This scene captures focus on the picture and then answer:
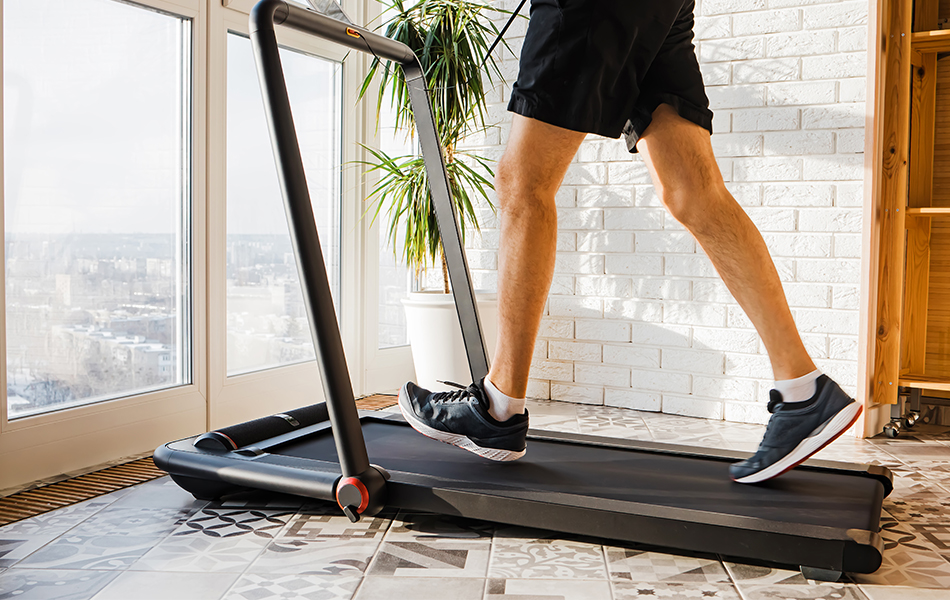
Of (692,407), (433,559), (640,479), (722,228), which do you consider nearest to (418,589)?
(433,559)

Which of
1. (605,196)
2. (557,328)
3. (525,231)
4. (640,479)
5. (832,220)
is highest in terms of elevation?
(605,196)

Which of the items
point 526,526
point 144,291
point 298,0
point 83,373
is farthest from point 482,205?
point 526,526

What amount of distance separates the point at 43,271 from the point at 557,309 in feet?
5.84

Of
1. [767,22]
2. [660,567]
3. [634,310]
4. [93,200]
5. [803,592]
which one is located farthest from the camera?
[634,310]

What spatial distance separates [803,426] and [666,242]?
4.67 ft

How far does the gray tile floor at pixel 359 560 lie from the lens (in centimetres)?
122

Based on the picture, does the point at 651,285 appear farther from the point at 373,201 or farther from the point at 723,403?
the point at 373,201

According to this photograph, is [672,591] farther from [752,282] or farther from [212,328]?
[212,328]

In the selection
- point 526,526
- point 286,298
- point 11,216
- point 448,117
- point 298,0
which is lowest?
point 526,526

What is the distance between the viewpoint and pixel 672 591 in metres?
1.23

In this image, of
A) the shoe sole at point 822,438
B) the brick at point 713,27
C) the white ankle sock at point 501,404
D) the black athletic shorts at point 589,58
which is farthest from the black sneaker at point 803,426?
the brick at point 713,27

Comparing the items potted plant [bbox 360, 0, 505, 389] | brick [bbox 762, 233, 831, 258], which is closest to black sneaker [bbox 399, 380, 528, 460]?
potted plant [bbox 360, 0, 505, 389]

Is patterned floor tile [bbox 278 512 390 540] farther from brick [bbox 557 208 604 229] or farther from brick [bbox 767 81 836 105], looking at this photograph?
brick [bbox 767 81 836 105]

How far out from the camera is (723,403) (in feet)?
8.92
